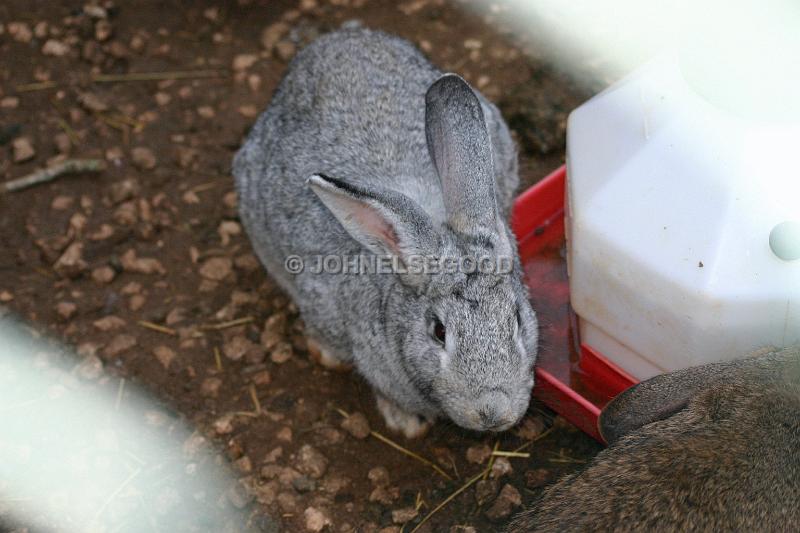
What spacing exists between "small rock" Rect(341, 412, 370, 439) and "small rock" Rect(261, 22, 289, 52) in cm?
301

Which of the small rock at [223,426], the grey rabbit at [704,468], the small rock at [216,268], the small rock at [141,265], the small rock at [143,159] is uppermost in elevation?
the grey rabbit at [704,468]

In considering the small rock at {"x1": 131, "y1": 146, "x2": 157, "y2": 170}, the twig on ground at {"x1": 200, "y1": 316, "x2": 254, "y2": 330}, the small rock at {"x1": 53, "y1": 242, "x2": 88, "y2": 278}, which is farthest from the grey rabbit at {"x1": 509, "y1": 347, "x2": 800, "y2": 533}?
the small rock at {"x1": 131, "y1": 146, "x2": 157, "y2": 170}

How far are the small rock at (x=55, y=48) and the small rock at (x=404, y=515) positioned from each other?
4117mm

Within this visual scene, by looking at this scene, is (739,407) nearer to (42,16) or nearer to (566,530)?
(566,530)

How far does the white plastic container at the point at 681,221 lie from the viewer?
132 inches

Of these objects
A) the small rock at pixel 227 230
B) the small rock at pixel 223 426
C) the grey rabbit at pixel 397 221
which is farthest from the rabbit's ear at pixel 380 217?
the small rock at pixel 227 230

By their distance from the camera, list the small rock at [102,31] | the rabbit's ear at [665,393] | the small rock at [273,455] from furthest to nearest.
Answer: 1. the small rock at [102,31]
2. the small rock at [273,455]
3. the rabbit's ear at [665,393]

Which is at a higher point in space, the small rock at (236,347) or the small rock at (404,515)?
the small rock at (236,347)

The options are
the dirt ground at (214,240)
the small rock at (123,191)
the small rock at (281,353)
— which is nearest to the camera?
the dirt ground at (214,240)

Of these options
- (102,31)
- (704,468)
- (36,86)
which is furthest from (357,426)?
(102,31)

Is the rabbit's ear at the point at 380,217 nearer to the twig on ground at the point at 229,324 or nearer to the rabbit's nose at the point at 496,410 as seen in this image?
the rabbit's nose at the point at 496,410

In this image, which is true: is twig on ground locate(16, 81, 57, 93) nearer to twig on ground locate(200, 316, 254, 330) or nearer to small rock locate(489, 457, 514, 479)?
twig on ground locate(200, 316, 254, 330)

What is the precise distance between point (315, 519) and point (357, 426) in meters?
0.55

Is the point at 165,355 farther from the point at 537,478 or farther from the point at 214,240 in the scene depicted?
the point at 537,478
